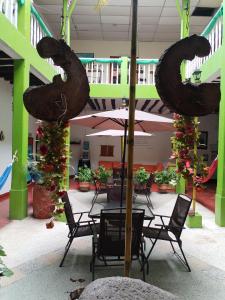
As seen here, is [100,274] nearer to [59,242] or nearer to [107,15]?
[59,242]

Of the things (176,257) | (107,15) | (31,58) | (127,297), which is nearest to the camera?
(127,297)

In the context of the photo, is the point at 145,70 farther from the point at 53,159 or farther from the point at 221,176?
the point at 53,159

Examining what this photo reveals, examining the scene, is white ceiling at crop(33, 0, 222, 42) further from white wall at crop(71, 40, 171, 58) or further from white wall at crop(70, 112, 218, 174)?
white wall at crop(70, 112, 218, 174)

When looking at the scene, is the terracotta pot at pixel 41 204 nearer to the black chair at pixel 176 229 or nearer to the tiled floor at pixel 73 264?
the tiled floor at pixel 73 264

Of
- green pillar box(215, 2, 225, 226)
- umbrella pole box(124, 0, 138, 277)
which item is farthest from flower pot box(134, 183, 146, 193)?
umbrella pole box(124, 0, 138, 277)

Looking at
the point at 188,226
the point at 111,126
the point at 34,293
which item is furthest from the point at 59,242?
the point at 188,226

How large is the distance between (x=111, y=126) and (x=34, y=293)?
2478mm

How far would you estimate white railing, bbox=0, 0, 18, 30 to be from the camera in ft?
17.2

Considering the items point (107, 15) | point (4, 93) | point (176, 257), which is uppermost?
point (107, 15)

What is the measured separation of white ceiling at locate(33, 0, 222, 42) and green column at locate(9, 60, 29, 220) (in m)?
5.42

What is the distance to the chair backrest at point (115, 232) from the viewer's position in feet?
10.6

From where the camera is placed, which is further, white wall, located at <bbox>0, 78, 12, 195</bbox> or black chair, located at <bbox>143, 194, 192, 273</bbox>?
white wall, located at <bbox>0, 78, 12, 195</bbox>

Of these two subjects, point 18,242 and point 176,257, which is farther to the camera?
point 18,242

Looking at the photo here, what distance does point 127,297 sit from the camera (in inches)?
43.3
